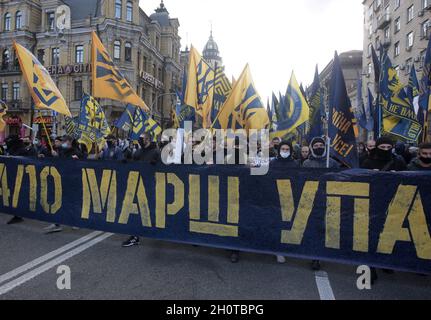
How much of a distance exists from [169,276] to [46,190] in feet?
10.6

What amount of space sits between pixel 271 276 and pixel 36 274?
9.12 feet

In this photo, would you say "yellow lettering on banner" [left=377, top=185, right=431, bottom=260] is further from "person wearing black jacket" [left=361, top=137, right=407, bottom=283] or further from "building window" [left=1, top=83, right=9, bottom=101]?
"building window" [left=1, top=83, right=9, bottom=101]

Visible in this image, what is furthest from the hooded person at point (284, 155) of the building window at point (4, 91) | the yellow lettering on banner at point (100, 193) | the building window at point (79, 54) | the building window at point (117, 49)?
the building window at point (4, 91)

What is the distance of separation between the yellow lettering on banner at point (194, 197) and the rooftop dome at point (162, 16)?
4982 centimetres

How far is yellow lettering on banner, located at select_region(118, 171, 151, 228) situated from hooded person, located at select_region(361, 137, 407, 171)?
141 inches

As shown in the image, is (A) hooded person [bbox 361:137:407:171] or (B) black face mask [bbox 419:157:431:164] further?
(A) hooded person [bbox 361:137:407:171]

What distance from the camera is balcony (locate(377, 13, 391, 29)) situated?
34.3 meters

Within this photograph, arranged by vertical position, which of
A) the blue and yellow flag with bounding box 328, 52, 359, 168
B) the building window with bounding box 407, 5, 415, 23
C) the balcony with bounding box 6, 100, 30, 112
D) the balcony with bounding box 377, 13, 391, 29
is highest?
the balcony with bounding box 377, 13, 391, 29

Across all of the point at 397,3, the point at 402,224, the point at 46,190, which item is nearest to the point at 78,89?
the point at 46,190

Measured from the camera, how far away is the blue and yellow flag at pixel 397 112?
709cm

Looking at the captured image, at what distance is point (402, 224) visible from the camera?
11.9 feet

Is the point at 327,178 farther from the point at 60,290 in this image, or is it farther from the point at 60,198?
the point at 60,198

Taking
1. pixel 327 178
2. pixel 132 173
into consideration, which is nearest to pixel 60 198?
pixel 132 173

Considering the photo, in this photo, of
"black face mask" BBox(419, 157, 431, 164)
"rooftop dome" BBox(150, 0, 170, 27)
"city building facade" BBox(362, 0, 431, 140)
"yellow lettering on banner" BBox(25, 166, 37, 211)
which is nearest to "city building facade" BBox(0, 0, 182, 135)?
"rooftop dome" BBox(150, 0, 170, 27)
